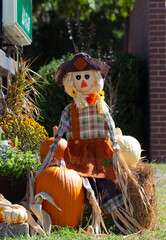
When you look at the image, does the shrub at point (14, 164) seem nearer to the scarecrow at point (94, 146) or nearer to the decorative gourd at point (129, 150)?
the scarecrow at point (94, 146)

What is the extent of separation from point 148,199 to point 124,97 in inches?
176

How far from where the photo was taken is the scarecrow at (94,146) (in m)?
3.35

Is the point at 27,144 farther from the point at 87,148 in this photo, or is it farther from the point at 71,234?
the point at 71,234

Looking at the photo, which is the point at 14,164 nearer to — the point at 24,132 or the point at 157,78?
the point at 24,132

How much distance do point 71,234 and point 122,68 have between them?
5226 mm

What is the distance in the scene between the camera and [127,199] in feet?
11.0

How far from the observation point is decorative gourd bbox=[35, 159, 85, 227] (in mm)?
3193

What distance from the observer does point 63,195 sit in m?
3.20

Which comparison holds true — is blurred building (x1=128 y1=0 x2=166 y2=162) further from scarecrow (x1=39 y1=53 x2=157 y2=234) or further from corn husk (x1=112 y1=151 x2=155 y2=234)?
corn husk (x1=112 y1=151 x2=155 y2=234)

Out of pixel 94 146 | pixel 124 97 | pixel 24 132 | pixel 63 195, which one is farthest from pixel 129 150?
pixel 124 97

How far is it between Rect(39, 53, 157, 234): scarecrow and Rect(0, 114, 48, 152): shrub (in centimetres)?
129

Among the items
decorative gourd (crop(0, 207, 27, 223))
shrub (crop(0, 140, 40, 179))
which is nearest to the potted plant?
shrub (crop(0, 140, 40, 179))

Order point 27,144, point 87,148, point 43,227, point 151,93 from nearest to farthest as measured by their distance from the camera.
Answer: point 43,227
point 87,148
point 27,144
point 151,93

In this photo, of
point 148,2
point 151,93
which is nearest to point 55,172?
point 151,93
